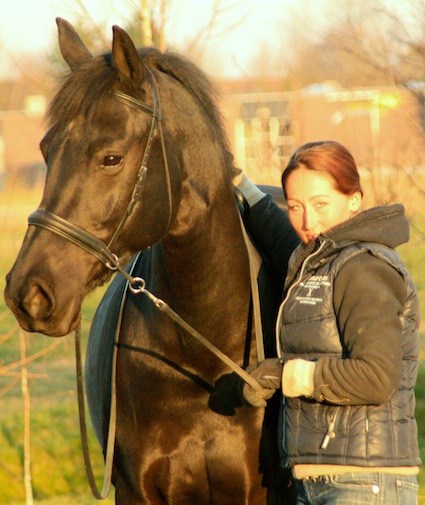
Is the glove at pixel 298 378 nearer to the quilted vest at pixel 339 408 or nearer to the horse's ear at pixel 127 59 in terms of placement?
the quilted vest at pixel 339 408

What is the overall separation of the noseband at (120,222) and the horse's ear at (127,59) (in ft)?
0.22

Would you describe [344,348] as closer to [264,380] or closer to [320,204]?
[264,380]

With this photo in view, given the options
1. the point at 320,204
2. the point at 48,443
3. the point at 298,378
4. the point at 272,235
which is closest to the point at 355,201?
the point at 320,204

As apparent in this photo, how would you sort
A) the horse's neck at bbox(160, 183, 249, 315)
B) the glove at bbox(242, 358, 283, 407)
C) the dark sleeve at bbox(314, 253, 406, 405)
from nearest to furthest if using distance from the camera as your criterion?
the dark sleeve at bbox(314, 253, 406, 405)
the glove at bbox(242, 358, 283, 407)
the horse's neck at bbox(160, 183, 249, 315)

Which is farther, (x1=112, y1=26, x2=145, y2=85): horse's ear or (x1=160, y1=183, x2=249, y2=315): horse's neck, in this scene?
(x1=160, y1=183, x2=249, y2=315): horse's neck

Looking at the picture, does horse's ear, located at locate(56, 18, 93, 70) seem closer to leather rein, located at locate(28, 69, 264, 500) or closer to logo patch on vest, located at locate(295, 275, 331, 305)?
leather rein, located at locate(28, 69, 264, 500)

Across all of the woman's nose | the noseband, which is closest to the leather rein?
the noseband

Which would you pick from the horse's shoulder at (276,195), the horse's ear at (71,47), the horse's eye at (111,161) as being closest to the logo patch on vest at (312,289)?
the horse's eye at (111,161)

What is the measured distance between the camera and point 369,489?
7.93ft

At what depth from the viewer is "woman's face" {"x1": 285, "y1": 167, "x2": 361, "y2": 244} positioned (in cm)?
260

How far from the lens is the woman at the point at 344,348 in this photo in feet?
7.75

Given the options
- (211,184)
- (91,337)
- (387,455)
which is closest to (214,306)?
(211,184)

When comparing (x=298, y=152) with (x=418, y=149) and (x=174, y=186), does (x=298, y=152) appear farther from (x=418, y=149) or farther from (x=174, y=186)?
(x=418, y=149)

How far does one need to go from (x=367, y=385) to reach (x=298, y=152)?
774 mm
